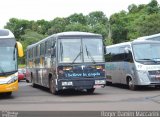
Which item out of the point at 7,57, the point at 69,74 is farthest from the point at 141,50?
the point at 7,57

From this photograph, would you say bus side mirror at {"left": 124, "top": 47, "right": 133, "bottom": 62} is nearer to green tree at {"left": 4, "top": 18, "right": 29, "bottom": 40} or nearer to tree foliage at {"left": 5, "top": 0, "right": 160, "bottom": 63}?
tree foliage at {"left": 5, "top": 0, "right": 160, "bottom": 63}

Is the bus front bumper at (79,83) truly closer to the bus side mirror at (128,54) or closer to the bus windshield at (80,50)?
the bus windshield at (80,50)

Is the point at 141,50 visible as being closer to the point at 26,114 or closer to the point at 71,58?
the point at 71,58

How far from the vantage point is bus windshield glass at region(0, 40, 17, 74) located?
1948 cm

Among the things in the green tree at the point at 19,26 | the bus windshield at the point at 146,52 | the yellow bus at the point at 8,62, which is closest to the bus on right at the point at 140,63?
the bus windshield at the point at 146,52

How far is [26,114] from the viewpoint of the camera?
→ 12.7m

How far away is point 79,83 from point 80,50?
1557 mm

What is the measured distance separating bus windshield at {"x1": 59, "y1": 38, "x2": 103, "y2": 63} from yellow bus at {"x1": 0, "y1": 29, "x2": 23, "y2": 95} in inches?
78.9

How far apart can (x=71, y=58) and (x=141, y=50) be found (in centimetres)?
505

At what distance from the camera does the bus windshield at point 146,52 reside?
2323cm

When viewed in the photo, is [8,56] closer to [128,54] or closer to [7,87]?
[7,87]

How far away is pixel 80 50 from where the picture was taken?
2034cm

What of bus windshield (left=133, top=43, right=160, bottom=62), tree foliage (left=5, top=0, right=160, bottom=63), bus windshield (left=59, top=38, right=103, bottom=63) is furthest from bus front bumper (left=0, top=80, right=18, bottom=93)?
tree foliage (left=5, top=0, right=160, bottom=63)

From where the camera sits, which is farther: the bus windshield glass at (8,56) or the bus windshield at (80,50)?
the bus windshield at (80,50)
